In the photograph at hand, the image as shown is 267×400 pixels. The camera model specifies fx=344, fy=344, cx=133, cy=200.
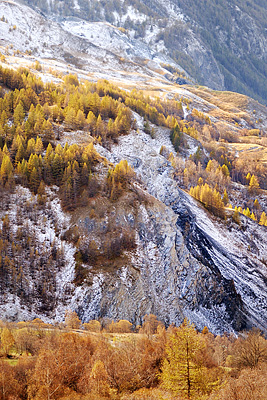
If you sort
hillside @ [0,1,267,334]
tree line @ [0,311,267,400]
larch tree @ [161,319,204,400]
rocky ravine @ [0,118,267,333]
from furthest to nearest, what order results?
hillside @ [0,1,267,334] < rocky ravine @ [0,118,267,333] < tree line @ [0,311,267,400] < larch tree @ [161,319,204,400]

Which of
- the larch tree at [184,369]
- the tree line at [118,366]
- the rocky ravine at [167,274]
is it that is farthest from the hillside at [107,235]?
the larch tree at [184,369]

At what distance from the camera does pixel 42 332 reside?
49.2 m

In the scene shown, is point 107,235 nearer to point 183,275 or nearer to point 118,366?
point 183,275

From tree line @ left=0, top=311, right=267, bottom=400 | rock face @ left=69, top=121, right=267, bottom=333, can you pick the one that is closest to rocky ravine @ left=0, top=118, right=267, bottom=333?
rock face @ left=69, top=121, right=267, bottom=333

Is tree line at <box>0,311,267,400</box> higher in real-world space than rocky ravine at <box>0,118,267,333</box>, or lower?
higher

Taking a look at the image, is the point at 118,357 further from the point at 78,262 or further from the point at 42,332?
the point at 78,262

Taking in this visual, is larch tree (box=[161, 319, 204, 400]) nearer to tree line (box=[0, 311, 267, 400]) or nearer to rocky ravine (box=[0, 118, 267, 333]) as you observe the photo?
tree line (box=[0, 311, 267, 400])

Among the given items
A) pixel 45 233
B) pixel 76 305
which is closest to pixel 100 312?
pixel 76 305

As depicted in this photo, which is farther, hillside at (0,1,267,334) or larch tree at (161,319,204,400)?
hillside at (0,1,267,334)

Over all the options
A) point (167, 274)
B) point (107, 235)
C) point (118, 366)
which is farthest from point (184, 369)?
point (107, 235)

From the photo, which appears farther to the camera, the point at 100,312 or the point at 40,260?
the point at 40,260

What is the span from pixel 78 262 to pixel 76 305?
967cm

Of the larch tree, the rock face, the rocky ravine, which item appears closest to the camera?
the larch tree

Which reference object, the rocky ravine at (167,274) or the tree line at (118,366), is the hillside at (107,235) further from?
the tree line at (118,366)
